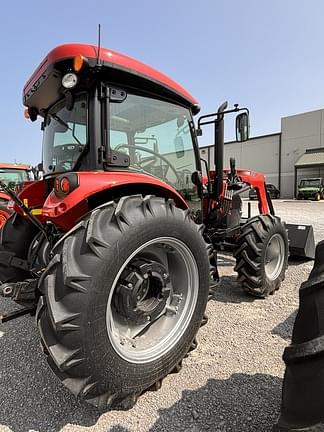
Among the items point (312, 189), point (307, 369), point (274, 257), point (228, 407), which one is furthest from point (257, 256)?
point (312, 189)

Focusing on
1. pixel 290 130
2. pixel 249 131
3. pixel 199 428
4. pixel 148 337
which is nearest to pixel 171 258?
pixel 148 337

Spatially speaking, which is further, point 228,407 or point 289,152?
point 289,152

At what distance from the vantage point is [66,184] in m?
1.81

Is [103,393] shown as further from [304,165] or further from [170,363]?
[304,165]

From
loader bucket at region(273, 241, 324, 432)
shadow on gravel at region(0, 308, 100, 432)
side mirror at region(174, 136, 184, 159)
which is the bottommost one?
shadow on gravel at region(0, 308, 100, 432)

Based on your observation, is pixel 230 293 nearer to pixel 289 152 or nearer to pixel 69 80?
pixel 69 80

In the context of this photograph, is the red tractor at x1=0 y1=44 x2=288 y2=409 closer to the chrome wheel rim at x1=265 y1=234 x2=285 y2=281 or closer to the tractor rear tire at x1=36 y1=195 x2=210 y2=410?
the tractor rear tire at x1=36 y1=195 x2=210 y2=410

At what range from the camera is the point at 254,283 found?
3.40 metres

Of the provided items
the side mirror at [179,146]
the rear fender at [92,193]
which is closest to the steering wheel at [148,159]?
the side mirror at [179,146]

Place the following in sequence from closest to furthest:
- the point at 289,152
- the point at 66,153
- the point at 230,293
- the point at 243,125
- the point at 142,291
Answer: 1. the point at 142,291
2. the point at 66,153
3. the point at 243,125
4. the point at 230,293
5. the point at 289,152

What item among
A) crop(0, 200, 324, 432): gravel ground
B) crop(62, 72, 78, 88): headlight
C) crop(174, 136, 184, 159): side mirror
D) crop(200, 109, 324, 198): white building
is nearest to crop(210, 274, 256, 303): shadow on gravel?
crop(0, 200, 324, 432): gravel ground

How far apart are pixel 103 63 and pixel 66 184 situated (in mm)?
869

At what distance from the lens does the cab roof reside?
6.48 ft

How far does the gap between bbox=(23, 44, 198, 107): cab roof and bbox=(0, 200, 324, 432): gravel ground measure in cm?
217
